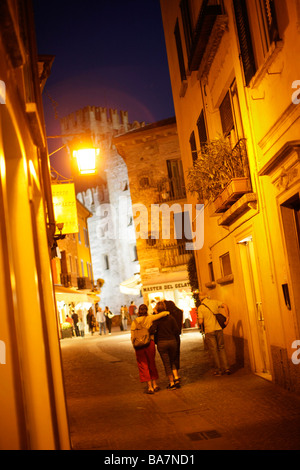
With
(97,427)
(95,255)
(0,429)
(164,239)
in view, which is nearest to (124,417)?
(97,427)

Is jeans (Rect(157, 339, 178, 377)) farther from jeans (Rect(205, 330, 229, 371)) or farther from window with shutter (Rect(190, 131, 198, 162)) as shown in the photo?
window with shutter (Rect(190, 131, 198, 162))

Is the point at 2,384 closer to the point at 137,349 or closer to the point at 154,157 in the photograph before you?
the point at 137,349

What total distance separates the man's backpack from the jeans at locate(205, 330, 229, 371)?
1.49 metres

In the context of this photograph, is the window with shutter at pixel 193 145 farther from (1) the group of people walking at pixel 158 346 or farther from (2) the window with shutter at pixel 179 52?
(1) the group of people walking at pixel 158 346

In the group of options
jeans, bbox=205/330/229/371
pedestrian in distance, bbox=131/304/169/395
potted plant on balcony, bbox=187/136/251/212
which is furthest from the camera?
jeans, bbox=205/330/229/371

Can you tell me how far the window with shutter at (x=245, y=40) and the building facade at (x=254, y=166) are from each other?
0.06ft

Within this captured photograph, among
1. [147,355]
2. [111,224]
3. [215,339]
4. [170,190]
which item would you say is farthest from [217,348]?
[111,224]

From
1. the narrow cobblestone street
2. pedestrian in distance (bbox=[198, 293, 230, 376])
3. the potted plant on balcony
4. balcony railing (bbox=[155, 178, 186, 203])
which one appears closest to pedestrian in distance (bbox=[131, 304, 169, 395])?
the narrow cobblestone street

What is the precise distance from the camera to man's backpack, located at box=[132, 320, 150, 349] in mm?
10867

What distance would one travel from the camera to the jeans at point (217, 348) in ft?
38.4

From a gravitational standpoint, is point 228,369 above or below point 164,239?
below

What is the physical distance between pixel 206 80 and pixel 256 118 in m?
4.22

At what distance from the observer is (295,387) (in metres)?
8.67

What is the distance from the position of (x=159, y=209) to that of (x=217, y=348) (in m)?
20.1
